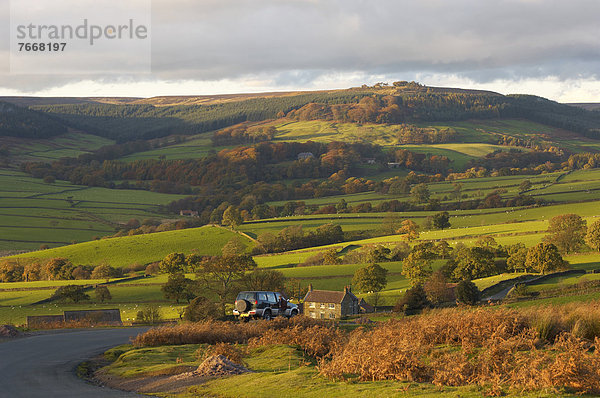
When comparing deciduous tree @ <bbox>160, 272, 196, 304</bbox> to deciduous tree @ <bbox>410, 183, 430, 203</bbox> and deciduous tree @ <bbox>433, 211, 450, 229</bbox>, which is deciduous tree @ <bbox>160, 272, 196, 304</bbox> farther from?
deciduous tree @ <bbox>410, 183, 430, 203</bbox>

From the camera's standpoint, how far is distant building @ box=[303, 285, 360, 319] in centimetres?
5719

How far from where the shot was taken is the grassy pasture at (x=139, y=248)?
91.6 m

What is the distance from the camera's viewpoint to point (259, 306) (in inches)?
1331

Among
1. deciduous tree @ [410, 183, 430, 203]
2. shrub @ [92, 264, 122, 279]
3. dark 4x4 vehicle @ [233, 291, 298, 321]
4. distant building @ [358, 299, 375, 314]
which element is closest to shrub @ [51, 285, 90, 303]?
shrub @ [92, 264, 122, 279]

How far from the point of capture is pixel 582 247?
7538cm

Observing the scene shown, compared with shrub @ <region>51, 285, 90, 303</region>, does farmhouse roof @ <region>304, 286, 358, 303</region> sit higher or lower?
higher

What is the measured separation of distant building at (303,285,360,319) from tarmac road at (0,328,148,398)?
25.2 m

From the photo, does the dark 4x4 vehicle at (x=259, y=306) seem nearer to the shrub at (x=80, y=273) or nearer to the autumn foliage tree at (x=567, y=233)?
the autumn foliage tree at (x=567, y=233)

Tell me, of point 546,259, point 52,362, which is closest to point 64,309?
point 52,362

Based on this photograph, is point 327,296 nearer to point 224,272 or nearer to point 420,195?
point 224,272

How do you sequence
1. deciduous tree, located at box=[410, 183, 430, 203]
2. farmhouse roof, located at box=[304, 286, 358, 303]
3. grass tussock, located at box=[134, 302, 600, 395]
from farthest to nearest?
deciduous tree, located at box=[410, 183, 430, 203] → farmhouse roof, located at box=[304, 286, 358, 303] → grass tussock, located at box=[134, 302, 600, 395]

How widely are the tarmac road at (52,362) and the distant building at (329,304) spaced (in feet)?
82.8

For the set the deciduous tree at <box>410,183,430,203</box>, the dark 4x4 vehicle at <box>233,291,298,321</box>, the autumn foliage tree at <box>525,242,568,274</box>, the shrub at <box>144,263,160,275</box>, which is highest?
the deciduous tree at <box>410,183,430,203</box>

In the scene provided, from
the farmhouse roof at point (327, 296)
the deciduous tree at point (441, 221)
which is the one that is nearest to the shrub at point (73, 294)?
the farmhouse roof at point (327, 296)
